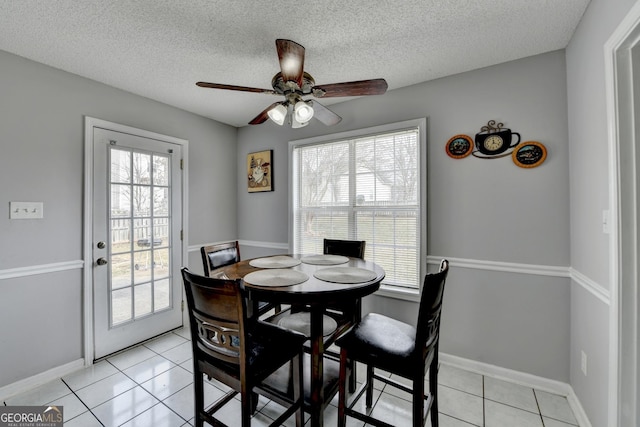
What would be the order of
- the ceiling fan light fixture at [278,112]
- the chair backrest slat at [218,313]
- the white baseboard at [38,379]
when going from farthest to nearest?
the white baseboard at [38,379] < the ceiling fan light fixture at [278,112] < the chair backrest slat at [218,313]

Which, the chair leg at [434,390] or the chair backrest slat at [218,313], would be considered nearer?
the chair backrest slat at [218,313]

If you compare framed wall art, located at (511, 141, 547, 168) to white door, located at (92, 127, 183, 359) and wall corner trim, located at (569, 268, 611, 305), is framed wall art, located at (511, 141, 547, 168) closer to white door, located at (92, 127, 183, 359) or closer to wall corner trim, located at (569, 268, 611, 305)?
wall corner trim, located at (569, 268, 611, 305)

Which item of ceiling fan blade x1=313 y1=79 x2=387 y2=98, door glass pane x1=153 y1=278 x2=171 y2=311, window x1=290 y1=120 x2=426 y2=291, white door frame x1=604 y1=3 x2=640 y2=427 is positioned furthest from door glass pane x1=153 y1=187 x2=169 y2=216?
white door frame x1=604 y1=3 x2=640 y2=427

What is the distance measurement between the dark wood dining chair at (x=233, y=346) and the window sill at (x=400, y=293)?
1316 millimetres

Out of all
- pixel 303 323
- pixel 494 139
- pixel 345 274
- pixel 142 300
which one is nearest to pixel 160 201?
pixel 142 300

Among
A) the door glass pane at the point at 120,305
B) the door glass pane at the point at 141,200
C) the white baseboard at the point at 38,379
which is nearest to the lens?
the white baseboard at the point at 38,379

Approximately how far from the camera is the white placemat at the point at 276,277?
61.4 inches

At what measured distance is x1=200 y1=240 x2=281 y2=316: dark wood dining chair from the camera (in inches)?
87.0

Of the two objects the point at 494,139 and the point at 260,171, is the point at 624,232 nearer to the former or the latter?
the point at 494,139

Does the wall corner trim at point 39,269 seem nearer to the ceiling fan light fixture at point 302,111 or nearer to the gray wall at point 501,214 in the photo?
the ceiling fan light fixture at point 302,111

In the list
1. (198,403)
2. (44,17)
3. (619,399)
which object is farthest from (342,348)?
(44,17)

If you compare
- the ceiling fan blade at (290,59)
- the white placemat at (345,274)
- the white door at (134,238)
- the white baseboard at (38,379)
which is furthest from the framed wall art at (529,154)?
the white baseboard at (38,379)

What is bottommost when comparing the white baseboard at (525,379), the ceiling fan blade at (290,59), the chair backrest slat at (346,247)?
the white baseboard at (525,379)

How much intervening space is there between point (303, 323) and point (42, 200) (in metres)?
2.31
